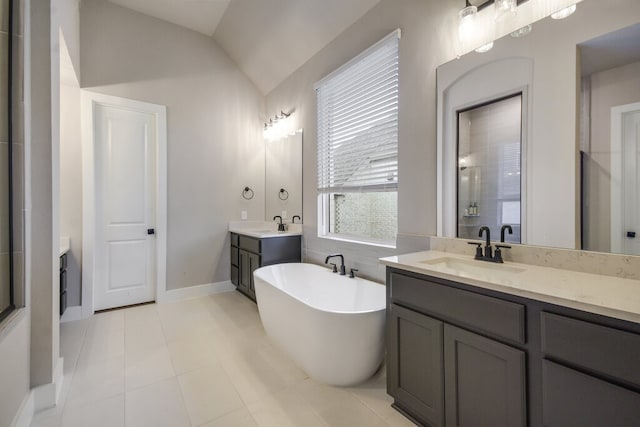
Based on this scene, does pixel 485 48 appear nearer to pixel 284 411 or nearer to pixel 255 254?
pixel 284 411

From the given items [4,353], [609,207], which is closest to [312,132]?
[609,207]

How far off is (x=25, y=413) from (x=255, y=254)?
76.2 inches

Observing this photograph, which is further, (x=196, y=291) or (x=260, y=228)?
(x=260, y=228)

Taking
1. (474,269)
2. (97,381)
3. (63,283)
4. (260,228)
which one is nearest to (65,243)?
(63,283)

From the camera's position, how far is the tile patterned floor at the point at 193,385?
1.52 m

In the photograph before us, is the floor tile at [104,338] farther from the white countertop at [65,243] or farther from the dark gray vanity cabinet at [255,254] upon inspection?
the dark gray vanity cabinet at [255,254]

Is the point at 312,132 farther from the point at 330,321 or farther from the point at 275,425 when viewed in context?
the point at 275,425

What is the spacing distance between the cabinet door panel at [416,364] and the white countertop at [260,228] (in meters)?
1.88

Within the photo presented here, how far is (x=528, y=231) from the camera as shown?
4.91 ft

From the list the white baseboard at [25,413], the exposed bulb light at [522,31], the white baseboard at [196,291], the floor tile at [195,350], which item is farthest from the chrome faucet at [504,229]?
the white baseboard at [196,291]

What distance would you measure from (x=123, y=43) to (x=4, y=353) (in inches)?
128

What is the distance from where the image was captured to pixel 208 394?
172cm

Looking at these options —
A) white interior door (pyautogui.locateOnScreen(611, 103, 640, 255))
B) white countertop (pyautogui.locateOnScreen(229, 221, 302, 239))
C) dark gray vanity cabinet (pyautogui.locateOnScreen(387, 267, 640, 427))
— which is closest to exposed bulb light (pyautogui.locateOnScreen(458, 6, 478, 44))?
white interior door (pyautogui.locateOnScreen(611, 103, 640, 255))

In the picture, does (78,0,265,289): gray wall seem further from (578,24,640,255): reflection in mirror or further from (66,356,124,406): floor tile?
(578,24,640,255): reflection in mirror
